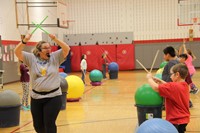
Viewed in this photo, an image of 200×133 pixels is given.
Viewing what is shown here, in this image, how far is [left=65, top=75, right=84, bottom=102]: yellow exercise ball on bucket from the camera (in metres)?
9.80

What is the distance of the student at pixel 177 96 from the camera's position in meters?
4.41

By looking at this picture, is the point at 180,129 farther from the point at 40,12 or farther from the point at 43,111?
the point at 40,12

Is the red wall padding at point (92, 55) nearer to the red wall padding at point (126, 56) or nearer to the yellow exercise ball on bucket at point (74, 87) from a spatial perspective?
the red wall padding at point (126, 56)

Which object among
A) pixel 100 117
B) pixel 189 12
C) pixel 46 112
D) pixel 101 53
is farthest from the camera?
pixel 101 53

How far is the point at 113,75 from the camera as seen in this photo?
58.6 ft

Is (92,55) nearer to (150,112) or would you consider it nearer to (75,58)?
(75,58)

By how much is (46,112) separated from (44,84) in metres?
0.42

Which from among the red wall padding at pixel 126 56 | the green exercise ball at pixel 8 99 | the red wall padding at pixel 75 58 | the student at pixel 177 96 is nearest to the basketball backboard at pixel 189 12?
the red wall padding at pixel 126 56

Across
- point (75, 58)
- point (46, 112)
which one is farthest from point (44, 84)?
point (75, 58)

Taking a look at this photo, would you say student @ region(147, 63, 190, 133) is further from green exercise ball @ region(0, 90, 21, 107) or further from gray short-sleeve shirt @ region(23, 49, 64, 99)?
Result: green exercise ball @ region(0, 90, 21, 107)

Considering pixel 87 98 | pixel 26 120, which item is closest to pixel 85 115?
pixel 26 120

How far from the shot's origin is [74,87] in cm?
984

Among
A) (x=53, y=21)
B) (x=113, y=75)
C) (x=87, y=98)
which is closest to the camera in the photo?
(x=87, y=98)

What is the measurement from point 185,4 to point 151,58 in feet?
16.3
